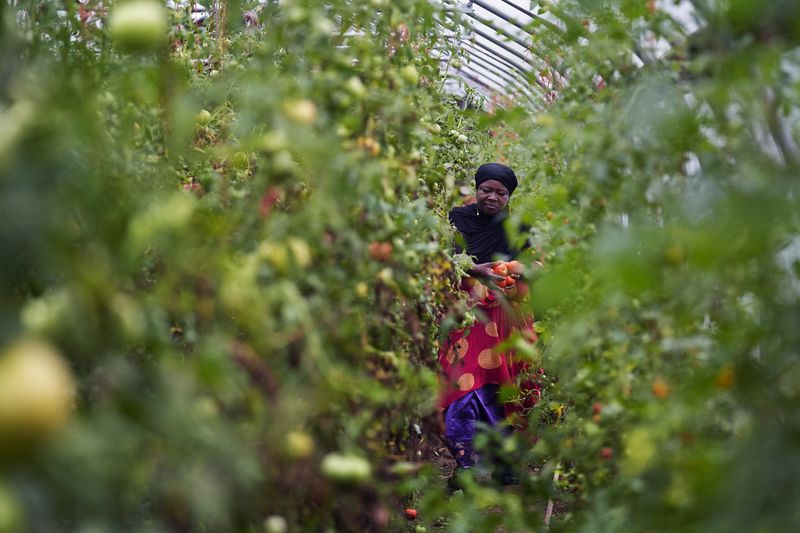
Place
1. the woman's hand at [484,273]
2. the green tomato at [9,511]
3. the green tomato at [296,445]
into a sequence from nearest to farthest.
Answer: the green tomato at [9,511], the green tomato at [296,445], the woman's hand at [484,273]

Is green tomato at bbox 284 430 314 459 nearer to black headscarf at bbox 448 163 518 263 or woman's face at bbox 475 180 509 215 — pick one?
black headscarf at bbox 448 163 518 263

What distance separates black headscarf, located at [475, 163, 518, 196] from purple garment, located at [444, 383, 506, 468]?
1.05 metres

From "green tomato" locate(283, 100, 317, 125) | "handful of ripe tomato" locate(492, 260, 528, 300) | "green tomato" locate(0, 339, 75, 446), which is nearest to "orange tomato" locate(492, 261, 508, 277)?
"handful of ripe tomato" locate(492, 260, 528, 300)

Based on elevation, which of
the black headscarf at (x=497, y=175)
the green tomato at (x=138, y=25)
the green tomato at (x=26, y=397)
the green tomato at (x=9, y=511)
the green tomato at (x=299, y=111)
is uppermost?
the green tomato at (x=138, y=25)

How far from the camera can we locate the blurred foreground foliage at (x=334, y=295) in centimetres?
95

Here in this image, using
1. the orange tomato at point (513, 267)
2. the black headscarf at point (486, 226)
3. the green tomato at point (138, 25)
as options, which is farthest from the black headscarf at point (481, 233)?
the green tomato at point (138, 25)

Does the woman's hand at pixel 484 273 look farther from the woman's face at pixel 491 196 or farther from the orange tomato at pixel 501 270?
the woman's face at pixel 491 196

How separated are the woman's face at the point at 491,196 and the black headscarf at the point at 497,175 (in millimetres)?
21

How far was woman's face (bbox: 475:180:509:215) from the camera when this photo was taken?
468 cm

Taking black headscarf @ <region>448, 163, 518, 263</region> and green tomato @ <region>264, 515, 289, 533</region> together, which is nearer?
green tomato @ <region>264, 515, 289, 533</region>

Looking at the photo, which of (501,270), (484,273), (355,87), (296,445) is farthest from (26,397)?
(501,270)

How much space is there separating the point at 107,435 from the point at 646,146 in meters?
1.04

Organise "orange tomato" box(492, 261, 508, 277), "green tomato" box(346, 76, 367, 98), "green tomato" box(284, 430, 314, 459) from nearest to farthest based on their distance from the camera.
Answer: "green tomato" box(284, 430, 314, 459), "green tomato" box(346, 76, 367, 98), "orange tomato" box(492, 261, 508, 277)

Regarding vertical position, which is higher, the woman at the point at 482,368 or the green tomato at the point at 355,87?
the green tomato at the point at 355,87
